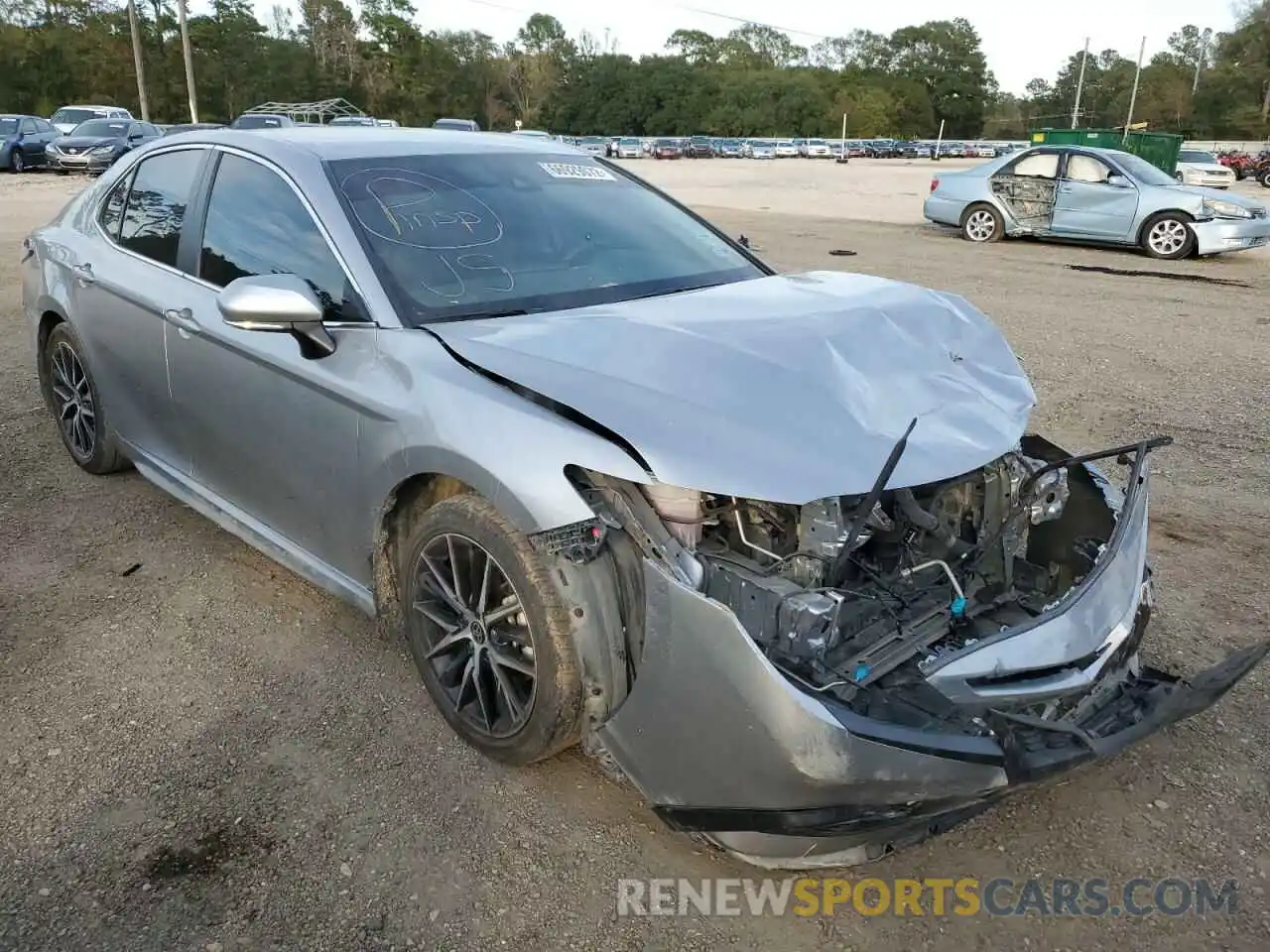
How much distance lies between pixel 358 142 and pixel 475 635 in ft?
6.21

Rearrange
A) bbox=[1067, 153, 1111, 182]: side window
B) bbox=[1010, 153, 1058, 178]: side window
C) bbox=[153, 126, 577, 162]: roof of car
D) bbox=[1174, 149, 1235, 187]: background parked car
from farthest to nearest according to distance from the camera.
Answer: bbox=[1174, 149, 1235, 187]: background parked car
bbox=[1010, 153, 1058, 178]: side window
bbox=[1067, 153, 1111, 182]: side window
bbox=[153, 126, 577, 162]: roof of car

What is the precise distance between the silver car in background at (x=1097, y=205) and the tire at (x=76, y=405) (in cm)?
1304

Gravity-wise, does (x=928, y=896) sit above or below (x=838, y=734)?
below

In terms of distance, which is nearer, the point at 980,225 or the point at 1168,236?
the point at 1168,236

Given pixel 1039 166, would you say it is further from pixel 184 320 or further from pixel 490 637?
pixel 490 637

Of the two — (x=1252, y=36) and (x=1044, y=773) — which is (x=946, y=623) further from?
(x=1252, y=36)

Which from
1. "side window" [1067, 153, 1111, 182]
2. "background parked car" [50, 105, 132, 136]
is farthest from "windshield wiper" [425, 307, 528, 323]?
"background parked car" [50, 105, 132, 136]

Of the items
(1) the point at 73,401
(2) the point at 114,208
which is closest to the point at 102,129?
(1) the point at 73,401

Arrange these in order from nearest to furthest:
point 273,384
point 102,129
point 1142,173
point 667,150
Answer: point 273,384 → point 1142,173 → point 102,129 → point 667,150

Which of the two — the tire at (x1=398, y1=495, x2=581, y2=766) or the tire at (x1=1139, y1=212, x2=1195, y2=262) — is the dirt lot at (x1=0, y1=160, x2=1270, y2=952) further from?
the tire at (x1=1139, y1=212, x2=1195, y2=262)

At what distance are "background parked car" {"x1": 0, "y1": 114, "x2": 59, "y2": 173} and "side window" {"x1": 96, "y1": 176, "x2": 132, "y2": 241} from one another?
86.7 ft

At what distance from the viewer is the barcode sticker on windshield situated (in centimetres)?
371

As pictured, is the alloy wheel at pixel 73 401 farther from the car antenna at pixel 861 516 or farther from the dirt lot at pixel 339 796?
the car antenna at pixel 861 516

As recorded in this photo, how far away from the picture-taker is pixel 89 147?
24.9 m
